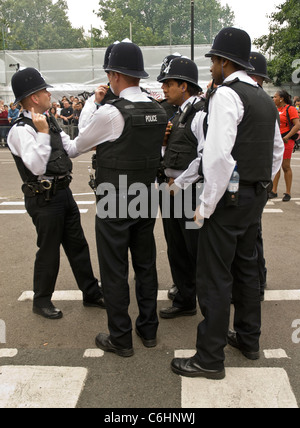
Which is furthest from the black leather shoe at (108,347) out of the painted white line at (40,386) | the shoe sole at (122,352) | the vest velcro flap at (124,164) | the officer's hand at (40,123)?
the officer's hand at (40,123)

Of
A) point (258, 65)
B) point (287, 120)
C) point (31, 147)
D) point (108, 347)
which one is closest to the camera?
point (108, 347)

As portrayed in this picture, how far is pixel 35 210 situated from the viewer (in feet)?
11.7

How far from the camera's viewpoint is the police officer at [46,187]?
330 cm

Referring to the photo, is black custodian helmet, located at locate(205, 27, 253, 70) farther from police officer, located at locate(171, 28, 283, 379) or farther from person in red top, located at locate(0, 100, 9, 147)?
person in red top, located at locate(0, 100, 9, 147)

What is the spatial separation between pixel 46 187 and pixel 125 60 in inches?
48.0

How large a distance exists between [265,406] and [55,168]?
2.30 metres

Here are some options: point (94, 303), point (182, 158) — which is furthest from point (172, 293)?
point (182, 158)

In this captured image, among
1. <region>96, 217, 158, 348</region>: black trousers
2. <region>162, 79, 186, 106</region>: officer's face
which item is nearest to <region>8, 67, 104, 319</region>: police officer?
<region>96, 217, 158, 348</region>: black trousers

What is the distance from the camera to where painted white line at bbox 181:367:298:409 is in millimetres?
2555

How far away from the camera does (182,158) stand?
340 cm

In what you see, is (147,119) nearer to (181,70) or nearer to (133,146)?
(133,146)

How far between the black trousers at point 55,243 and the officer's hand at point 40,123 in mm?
567

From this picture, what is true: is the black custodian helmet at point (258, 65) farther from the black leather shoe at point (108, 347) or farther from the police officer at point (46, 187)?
the black leather shoe at point (108, 347)
